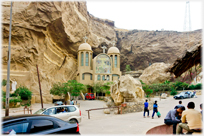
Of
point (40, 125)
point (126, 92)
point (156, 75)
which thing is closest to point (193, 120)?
point (40, 125)

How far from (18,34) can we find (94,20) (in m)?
31.6

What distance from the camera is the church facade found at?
134ft

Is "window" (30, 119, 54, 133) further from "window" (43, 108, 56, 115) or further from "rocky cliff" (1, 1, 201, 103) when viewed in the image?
"rocky cliff" (1, 1, 201, 103)

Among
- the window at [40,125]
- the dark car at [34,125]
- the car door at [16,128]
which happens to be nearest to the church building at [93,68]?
the dark car at [34,125]

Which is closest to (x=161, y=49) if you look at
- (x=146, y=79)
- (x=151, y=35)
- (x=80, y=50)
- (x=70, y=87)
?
(x=151, y=35)

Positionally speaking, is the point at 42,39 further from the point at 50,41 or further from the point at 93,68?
the point at 93,68

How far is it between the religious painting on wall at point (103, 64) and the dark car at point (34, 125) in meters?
37.2

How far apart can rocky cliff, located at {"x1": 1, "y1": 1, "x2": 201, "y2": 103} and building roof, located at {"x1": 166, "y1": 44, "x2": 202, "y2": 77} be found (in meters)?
25.4

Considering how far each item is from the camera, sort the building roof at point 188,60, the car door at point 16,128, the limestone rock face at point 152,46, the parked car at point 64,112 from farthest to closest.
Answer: the limestone rock face at point 152,46
the parked car at point 64,112
the building roof at point 188,60
the car door at point 16,128

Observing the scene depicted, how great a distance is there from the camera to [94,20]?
56.9 m

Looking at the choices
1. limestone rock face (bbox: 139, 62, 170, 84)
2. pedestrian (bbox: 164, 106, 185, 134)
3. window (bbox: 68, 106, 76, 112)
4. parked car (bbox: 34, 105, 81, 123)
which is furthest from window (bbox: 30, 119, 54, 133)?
limestone rock face (bbox: 139, 62, 170, 84)

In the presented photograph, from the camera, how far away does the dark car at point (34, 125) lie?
3881mm

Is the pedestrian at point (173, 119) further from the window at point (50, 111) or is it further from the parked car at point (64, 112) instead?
the window at point (50, 111)

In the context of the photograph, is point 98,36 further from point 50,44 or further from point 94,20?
point 50,44
